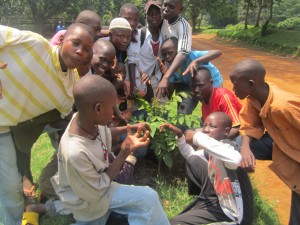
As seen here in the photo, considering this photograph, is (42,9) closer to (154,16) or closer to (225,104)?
(154,16)

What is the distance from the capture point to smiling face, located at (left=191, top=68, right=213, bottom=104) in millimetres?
3342

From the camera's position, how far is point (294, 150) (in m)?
2.62

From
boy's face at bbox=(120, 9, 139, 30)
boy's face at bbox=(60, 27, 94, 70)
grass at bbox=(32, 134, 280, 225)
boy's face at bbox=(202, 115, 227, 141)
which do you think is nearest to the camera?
boy's face at bbox=(60, 27, 94, 70)

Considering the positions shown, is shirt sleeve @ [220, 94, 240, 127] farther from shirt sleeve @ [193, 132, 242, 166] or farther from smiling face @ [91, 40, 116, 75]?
smiling face @ [91, 40, 116, 75]

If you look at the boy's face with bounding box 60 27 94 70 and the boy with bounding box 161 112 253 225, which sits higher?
the boy's face with bounding box 60 27 94 70

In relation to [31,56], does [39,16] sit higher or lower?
lower

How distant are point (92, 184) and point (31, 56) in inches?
42.7

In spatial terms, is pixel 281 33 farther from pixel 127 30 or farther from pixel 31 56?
pixel 31 56

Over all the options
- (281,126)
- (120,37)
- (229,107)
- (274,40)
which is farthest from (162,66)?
(274,40)

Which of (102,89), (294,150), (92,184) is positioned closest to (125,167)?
(92,184)

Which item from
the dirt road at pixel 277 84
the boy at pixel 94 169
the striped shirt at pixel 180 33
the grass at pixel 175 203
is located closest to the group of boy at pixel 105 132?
the boy at pixel 94 169

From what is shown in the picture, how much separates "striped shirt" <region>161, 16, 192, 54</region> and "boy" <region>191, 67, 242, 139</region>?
0.33m

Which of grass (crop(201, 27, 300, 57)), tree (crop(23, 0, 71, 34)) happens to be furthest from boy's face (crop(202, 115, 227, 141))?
tree (crop(23, 0, 71, 34))

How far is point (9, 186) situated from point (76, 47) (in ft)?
3.89
